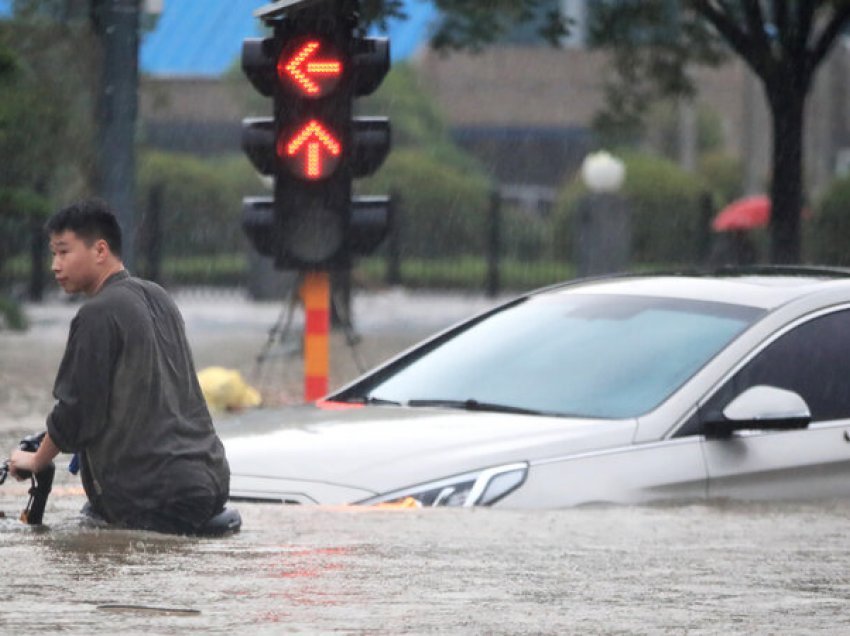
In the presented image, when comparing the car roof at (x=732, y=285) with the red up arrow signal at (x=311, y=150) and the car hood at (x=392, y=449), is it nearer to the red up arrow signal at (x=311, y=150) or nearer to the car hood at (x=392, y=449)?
the car hood at (x=392, y=449)

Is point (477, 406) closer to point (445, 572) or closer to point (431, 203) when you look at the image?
point (445, 572)

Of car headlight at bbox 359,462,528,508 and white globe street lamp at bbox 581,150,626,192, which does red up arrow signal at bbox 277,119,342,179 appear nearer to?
car headlight at bbox 359,462,528,508

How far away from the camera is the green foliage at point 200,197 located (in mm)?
37031

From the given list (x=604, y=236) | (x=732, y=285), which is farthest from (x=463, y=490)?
(x=604, y=236)

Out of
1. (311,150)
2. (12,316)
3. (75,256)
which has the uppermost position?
(311,150)

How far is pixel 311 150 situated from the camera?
11.8 meters

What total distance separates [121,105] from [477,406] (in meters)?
4.09

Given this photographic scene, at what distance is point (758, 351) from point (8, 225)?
1305 cm

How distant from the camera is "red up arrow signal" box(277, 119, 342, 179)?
11758 mm

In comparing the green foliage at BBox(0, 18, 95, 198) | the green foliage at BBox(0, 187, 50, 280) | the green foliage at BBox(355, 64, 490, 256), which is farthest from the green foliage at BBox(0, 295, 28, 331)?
the green foliage at BBox(355, 64, 490, 256)

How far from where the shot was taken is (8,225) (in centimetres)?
2078

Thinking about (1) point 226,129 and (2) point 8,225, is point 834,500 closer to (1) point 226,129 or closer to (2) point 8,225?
(2) point 8,225

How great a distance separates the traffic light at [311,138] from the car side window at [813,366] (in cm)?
335

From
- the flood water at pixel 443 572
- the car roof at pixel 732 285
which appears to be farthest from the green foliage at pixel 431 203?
the flood water at pixel 443 572
